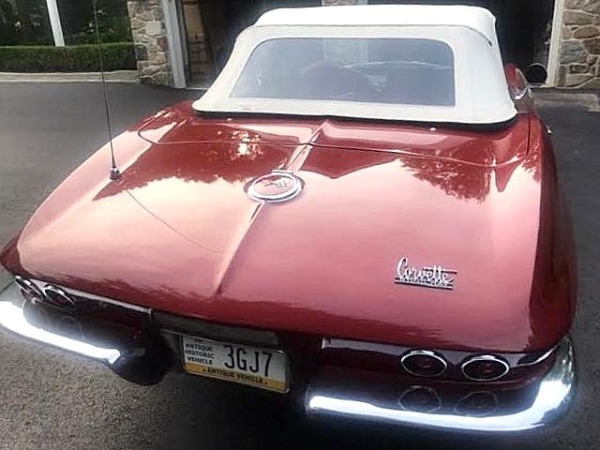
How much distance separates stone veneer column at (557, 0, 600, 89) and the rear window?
533 cm

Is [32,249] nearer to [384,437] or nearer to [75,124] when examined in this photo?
[384,437]

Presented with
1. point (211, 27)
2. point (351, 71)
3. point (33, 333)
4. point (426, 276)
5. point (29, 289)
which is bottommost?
point (211, 27)

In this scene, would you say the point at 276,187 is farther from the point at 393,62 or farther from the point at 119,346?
the point at 393,62

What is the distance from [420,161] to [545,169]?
0.48 meters

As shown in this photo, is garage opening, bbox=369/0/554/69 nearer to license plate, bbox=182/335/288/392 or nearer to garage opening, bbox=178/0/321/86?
garage opening, bbox=178/0/321/86

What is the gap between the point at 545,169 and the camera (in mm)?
2566

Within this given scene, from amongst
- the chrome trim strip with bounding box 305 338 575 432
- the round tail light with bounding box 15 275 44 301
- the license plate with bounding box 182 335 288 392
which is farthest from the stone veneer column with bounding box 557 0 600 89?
the round tail light with bounding box 15 275 44 301

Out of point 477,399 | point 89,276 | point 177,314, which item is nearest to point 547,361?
point 477,399

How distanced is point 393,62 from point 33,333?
203 centimetres

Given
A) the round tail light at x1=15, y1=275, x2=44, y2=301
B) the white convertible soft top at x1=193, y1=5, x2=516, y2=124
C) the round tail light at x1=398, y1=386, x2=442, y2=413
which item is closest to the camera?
the round tail light at x1=398, y1=386, x2=442, y2=413

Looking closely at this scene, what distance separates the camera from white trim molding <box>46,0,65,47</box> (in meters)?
11.0

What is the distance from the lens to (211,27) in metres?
10.3

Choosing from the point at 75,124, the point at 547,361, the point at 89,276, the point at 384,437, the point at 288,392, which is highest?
the point at 89,276

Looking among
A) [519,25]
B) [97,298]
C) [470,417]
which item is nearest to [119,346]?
[97,298]
